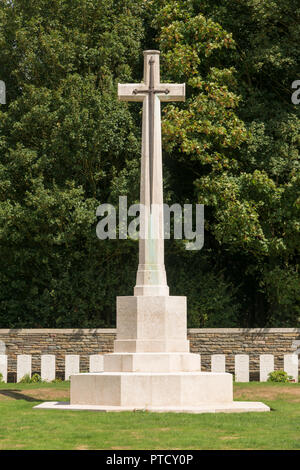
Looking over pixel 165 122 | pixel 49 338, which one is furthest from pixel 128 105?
pixel 49 338

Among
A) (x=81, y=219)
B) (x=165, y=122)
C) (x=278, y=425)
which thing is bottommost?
(x=278, y=425)

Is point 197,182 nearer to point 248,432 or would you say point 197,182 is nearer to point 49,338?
point 49,338

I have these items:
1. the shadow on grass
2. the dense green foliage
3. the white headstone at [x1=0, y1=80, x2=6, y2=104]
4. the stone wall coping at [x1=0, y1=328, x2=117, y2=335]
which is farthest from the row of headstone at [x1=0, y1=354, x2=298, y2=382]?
the white headstone at [x1=0, y1=80, x2=6, y2=104]

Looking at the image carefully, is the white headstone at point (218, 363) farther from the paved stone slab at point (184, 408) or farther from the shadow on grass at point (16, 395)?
the paved stone slab at point (184, 408)

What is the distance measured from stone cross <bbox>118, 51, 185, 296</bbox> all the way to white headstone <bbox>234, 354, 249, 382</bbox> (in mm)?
5894

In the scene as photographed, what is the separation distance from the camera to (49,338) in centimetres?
2273

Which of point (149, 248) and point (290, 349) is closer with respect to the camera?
point (149, 248)

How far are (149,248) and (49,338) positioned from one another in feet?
32.6

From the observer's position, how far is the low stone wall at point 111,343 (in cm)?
2206

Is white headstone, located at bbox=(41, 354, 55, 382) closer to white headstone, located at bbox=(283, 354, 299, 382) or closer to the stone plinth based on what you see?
white headstone, located at bbox=(283, 354, 299, 382)

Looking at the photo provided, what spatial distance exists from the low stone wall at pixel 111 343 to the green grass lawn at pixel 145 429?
915 centimetres

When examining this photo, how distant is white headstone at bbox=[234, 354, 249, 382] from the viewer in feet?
61.7

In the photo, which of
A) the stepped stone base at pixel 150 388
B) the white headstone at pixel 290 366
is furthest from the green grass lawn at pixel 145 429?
the white headstone at pixel 290 366

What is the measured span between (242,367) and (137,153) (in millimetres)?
8205
